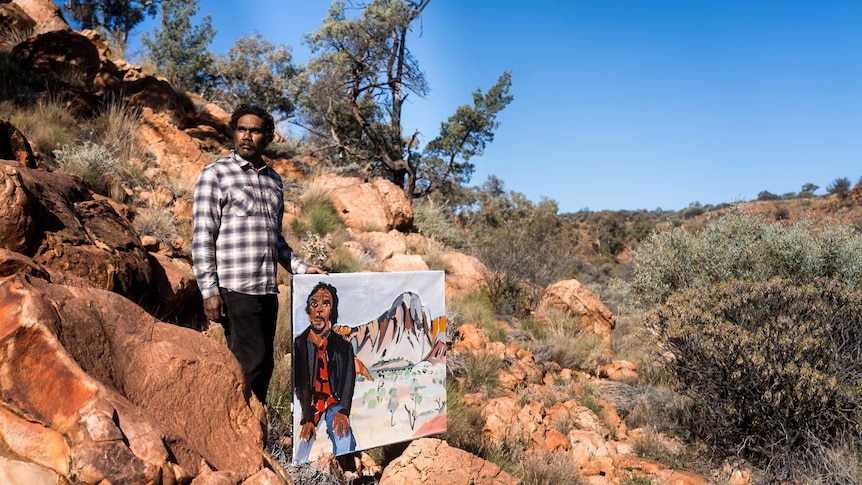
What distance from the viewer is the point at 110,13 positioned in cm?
2114

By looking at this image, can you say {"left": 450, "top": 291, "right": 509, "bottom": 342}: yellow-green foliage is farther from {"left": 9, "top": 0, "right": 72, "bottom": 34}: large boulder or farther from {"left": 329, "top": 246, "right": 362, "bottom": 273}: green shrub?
{"left": 9, "top": 0, "right": 72, "bottom": 34}: large boulder

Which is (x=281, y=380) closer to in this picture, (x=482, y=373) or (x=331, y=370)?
(x=331, y=370)

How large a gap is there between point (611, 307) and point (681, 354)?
6.50 m

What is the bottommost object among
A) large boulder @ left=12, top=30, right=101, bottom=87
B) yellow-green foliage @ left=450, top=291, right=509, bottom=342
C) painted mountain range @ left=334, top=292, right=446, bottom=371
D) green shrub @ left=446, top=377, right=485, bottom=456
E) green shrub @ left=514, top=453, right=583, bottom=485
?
green shrub @ left=514, top=453, right=583, bottom=485

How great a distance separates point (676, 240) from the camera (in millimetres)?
8125

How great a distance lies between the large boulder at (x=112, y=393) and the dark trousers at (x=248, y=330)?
1.81 feet

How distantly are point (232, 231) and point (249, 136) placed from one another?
560mm

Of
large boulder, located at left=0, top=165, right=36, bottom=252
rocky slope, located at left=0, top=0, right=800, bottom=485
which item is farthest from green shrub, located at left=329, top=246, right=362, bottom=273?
large boulder, located at left=0, top=165, right=36, bottom=252

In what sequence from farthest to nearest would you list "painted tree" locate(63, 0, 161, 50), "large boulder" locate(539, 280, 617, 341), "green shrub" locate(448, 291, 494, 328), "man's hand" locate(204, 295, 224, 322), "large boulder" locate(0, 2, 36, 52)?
"painted tree" locate(63, 0, 161, 50), "large boulder" locate(539, 280, 617, 341), "large boulder" locate(0, 2, 36, 52), "green shrub" locate(448, 291, 494, 328), "man's hand" locate(204, 295, 224, 322)

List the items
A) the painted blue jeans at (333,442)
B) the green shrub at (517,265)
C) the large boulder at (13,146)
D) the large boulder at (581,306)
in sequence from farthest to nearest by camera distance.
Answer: the green shrub at (517,265)
the large boulder at (581,306)
the large boulder at (13,146)
the painted blue jeans at (333,442)

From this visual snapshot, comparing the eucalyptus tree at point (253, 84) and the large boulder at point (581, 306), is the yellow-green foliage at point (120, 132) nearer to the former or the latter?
the large boulder at point (581, 306)

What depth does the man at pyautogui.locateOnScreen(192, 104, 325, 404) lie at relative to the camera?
3.06m

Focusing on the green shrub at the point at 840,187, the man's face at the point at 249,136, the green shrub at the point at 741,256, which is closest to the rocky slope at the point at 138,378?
the man's face at the point at 249,136

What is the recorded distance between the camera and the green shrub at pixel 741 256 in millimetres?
6660
